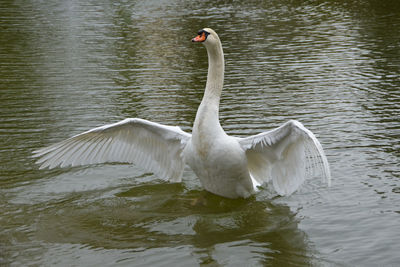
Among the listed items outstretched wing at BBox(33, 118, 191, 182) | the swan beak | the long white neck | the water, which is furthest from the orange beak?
the water

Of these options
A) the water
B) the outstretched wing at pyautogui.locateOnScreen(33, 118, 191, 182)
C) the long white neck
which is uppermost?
the long white neck

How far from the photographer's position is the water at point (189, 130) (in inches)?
286

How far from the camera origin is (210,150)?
26.0 ft

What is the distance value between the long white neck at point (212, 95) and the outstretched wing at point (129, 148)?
64 cm

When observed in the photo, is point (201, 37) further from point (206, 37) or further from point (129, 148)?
point (129, 148)

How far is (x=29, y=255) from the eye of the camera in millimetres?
7074

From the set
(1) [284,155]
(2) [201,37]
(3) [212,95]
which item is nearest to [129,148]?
(3) [212,95]

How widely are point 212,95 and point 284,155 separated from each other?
1257mm

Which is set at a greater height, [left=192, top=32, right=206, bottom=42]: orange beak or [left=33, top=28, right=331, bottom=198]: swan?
[left=192, top=32, right=206, bottom=42]: orange beak

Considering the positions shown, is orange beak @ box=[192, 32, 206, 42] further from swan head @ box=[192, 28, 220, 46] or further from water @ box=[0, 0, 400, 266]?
water @ box=[0, 0, 400, 266]

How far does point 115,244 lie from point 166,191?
1.89 meters

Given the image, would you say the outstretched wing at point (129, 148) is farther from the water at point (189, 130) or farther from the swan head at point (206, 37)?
the swan head at point (206, 37)

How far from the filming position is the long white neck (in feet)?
26.2

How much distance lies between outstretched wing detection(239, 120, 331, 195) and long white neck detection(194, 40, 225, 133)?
480mm
